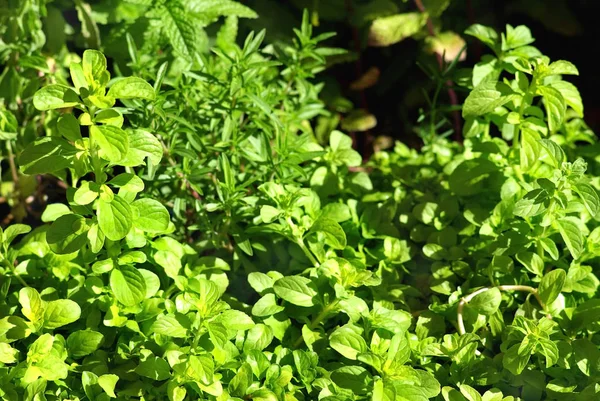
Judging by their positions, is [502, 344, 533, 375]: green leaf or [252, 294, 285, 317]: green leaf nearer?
[502, 344, 533, 375]: green leaf

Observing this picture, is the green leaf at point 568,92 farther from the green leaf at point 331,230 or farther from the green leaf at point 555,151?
the green leaf at point 331,230

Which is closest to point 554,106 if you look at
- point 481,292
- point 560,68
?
point 560,68

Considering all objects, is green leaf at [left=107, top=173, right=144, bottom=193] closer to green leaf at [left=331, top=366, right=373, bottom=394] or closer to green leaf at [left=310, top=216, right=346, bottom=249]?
green leaf at [left=310, top=216, right=346, bottom=249]

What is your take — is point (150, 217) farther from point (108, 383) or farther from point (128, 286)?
point (108, 383)

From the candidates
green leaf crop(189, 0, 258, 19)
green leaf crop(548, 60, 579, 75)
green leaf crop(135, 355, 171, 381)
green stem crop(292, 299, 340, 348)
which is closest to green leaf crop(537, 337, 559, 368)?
green stem crop(292, 299, 340, 348)

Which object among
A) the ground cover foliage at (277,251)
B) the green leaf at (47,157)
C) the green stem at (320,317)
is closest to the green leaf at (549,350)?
the ground cover foliage at (277,251)

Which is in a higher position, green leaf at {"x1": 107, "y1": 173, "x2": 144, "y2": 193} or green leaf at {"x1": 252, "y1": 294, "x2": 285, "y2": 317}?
green leaf at {"x1": 107, "y1": 173, "x2": 144, "y2": 193}
